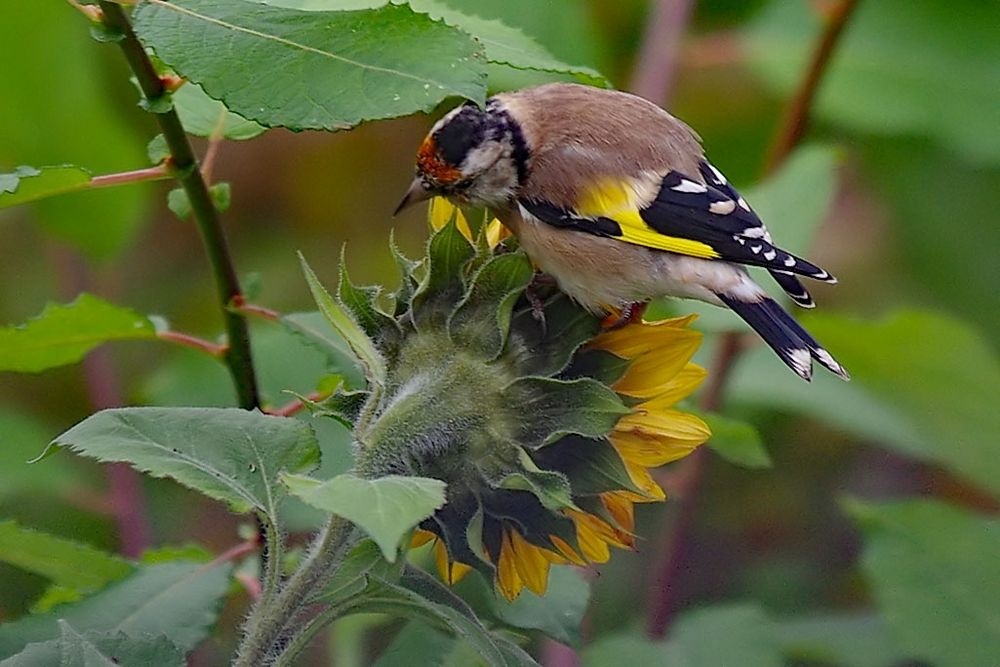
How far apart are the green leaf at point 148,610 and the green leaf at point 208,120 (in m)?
0.44

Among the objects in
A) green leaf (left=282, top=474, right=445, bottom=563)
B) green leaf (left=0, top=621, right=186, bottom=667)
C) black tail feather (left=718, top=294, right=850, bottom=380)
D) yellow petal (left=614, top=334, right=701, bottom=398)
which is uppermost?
green leaf (left=282, top=474, right=445, bottom=563)

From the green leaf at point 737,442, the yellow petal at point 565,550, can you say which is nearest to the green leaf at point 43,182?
the yellow petal at point 565,550

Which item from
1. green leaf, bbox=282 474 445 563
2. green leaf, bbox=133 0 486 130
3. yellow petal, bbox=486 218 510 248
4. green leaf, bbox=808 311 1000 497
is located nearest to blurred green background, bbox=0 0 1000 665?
green leaf, bbox=808 311 1000 497

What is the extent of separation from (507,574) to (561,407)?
160 millimetres

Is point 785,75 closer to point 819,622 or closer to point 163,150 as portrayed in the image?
point 819,622

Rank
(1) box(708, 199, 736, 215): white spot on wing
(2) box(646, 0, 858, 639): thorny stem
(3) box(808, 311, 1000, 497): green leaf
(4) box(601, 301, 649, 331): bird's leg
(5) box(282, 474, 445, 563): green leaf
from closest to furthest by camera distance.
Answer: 1. (5) box(282, 474, 445, 563): green leaf
2. (4) box(601, 301, 649, 331): bird's leg
3. (1) box(708, 199, 736, 215): white spot on wing
4. (3) box(808, 311, 1000, 497): green leaf
5. (2) box(646, 0, 858, 639): thorny stem

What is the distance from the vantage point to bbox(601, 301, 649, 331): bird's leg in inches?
45.7

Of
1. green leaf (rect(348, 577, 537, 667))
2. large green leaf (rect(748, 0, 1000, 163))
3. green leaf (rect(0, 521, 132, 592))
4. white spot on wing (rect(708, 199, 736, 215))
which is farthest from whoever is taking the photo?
large green leaf (rect(748, 0, 1000, 163))

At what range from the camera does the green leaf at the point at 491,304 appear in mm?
1081

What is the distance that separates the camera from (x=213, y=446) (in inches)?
40.3

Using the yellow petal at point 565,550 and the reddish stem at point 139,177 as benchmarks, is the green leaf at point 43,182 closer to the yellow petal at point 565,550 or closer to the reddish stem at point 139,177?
the reddish stem at point 139,177

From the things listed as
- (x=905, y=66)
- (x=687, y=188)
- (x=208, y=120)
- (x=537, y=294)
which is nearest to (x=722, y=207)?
(x=687, y=188)

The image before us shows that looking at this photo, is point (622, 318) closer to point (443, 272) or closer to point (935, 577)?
point (443, 272)

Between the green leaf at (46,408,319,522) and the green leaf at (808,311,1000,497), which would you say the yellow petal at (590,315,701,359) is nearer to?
the green leaf at (46,408,319,522)
